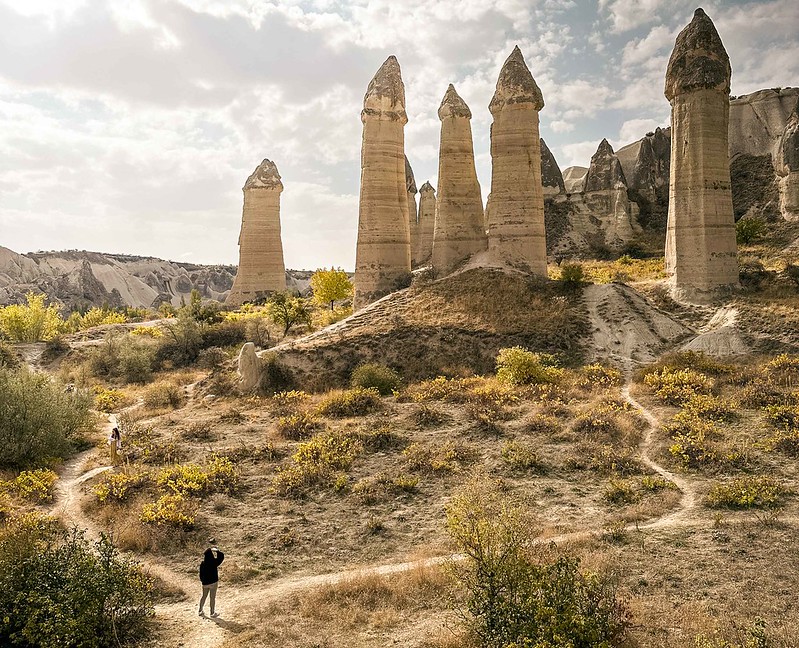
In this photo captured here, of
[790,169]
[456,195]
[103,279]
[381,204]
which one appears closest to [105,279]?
[103,279]

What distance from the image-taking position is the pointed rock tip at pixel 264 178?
37031 millimetres

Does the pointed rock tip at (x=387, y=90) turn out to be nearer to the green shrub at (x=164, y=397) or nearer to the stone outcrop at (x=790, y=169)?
the green shrub at (x=164, y=397)

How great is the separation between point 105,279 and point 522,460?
240ft

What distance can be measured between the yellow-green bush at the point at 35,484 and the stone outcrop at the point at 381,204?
15689 mm

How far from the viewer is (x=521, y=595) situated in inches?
237

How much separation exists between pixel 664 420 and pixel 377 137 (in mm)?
17661

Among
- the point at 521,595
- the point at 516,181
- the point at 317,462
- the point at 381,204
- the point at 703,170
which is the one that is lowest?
the point at 521,595

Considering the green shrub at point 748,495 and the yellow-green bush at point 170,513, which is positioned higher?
the green shrub at point 748,495

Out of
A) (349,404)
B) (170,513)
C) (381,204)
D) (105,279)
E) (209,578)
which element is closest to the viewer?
(209,578)

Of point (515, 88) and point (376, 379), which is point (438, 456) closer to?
point (376, 379)

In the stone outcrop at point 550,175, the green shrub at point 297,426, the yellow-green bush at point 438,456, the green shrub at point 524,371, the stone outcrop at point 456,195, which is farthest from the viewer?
the stone outcrop at point 550,175

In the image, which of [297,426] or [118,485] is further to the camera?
[297,426]

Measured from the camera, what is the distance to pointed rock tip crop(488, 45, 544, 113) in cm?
2425

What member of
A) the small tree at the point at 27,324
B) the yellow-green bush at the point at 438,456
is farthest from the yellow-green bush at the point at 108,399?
the yellow-green bush at the point at 438,456
